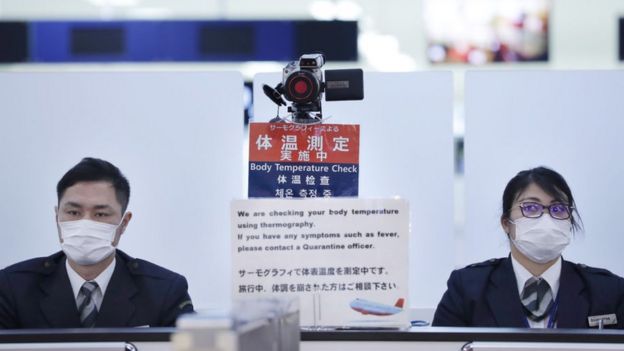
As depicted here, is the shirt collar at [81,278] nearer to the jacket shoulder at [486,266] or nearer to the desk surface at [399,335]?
the desk surface at [399,335]

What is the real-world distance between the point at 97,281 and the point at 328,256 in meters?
1.31

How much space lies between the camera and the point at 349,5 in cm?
905

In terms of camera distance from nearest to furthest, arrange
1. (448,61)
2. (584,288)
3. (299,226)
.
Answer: (299,226)
(584,288)
(448,61)

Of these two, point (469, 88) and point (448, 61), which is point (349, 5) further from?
point (469, 88)

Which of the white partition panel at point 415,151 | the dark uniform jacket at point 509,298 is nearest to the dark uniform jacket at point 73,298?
the dark uniform jacket at point 509,298

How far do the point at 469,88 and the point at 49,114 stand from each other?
193cm

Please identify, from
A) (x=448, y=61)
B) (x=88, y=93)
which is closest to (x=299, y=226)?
(x=88, y=93)

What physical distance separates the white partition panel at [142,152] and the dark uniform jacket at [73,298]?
0.85 metres

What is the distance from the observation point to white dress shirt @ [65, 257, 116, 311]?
325 cm

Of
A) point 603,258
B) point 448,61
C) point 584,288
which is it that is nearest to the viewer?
point 584,288

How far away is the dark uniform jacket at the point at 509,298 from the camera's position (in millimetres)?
3037

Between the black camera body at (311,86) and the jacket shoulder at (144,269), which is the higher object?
the black camera body at (311,86)

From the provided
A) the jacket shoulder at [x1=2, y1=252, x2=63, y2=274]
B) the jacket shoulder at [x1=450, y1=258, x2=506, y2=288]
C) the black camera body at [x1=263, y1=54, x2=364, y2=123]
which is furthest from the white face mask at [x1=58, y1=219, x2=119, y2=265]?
the jacket shoulder at [x1=450, y1=258, x2=506, y2=288]

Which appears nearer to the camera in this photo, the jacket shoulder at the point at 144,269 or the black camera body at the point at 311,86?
the black camera body at the point at 311,86
